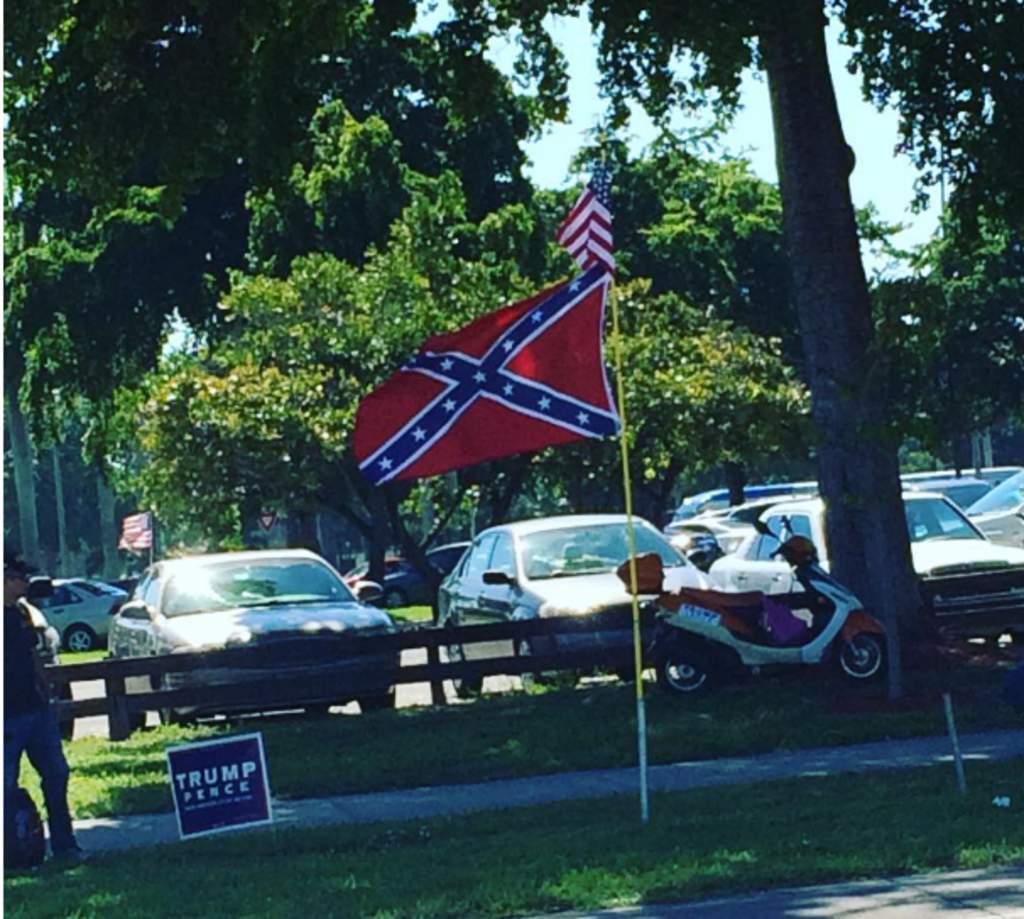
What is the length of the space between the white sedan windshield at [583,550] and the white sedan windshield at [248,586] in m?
1.91

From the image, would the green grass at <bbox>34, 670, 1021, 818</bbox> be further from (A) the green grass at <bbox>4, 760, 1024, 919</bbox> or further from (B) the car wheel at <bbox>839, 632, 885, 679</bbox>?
(A) the green grass at <bbox>4, 760, 1024, 919</bbox>

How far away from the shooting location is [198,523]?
126 feet

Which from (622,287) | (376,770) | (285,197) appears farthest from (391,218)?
(376,770)

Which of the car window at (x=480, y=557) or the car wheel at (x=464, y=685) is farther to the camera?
the car window at (x=480, y=557)

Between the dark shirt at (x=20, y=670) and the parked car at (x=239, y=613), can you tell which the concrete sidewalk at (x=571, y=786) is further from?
the parked car at (x=239, y=613)

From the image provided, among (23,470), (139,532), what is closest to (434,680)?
(139,532)

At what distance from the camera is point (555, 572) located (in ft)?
70.0

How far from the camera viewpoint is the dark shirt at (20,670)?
1159 centimetres

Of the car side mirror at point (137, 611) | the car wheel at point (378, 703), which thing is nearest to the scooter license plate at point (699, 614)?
the car wheel at point (378, 703)

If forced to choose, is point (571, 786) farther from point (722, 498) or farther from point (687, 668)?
point (722, 498)

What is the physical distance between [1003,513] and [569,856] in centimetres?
2408

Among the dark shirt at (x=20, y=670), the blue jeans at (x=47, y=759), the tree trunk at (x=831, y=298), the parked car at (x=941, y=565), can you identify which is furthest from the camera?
the parked car at (x=941, y=565)

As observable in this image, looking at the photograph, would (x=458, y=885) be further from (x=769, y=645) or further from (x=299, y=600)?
(x=299, y=600)

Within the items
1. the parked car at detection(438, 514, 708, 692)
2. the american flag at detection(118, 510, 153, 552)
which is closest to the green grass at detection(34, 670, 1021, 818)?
the parked car at detection(438, 514, 708, 692)
